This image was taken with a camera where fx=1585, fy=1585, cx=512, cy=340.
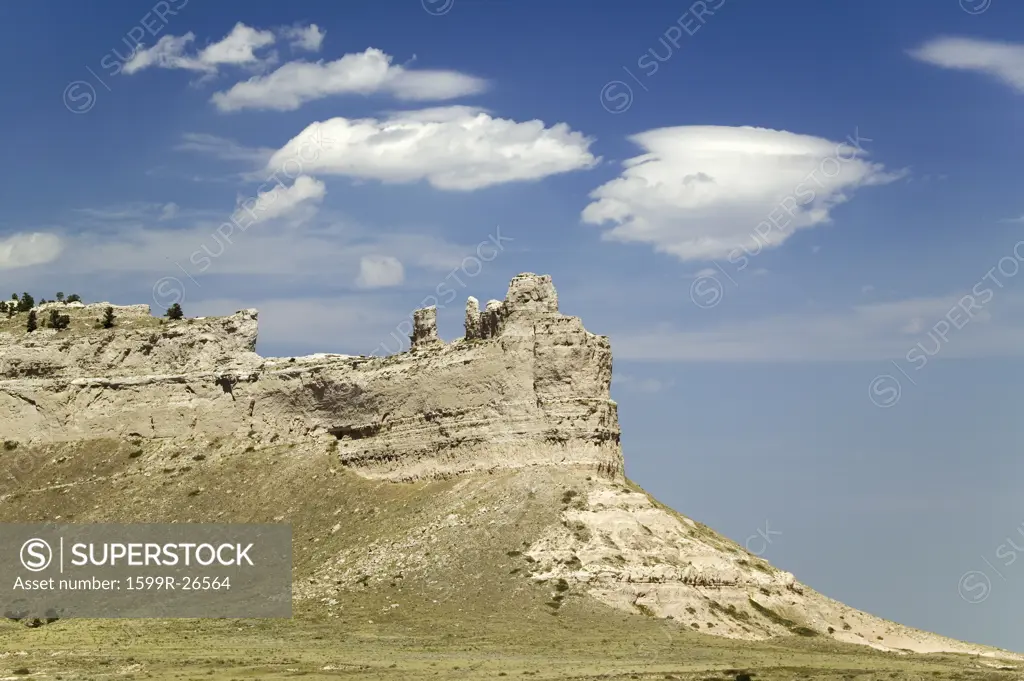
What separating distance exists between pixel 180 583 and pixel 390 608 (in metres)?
12.1

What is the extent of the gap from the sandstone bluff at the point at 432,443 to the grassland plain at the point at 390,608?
19 centimetres

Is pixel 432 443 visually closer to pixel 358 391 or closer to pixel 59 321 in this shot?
pixel 358 391

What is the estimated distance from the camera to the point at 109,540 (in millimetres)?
74375

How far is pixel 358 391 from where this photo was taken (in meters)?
76.1

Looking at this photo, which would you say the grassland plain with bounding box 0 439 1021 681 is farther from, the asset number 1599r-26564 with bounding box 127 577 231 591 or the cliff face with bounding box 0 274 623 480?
the asset number 1599r-26564 with bounding box 127 577 231 591

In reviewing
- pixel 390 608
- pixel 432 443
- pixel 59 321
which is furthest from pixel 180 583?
pixel 59 321

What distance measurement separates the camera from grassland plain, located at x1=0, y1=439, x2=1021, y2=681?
5681cm

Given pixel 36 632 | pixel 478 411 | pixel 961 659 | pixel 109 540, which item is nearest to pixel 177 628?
pixel 36 632

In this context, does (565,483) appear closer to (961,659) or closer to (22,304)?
(961,659)

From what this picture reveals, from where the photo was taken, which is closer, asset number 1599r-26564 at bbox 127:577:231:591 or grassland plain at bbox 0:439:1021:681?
grassland plain at bbox 0:439:1021:681

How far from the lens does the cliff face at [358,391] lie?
69.8 metres

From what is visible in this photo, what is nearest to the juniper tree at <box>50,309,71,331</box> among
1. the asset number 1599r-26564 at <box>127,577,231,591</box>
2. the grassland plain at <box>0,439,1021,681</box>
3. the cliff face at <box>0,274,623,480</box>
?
the cliff face at <box>0,274,623,480</box>

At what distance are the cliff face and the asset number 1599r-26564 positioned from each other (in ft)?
29.1

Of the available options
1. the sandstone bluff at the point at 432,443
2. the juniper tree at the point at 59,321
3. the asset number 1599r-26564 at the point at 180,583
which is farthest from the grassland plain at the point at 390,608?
the juniper tree at the point at 59,321
